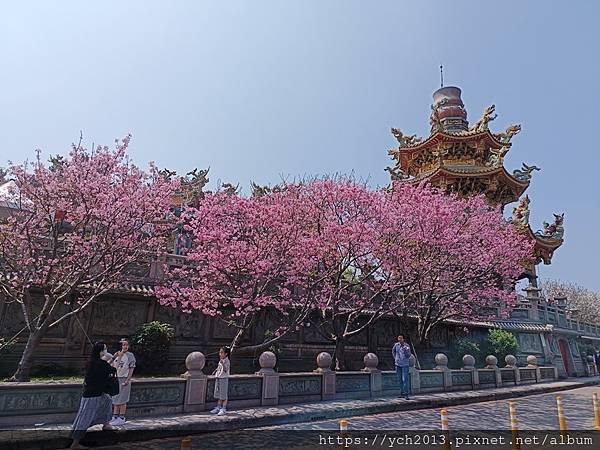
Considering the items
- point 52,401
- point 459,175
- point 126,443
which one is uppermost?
point 459,175

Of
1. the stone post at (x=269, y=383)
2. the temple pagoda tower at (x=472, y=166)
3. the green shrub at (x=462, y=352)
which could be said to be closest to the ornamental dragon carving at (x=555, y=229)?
the temple pagoda tower at (x=472, y=166)

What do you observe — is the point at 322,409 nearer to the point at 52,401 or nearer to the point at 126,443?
the point at 126,443

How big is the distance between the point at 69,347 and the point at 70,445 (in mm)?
6907

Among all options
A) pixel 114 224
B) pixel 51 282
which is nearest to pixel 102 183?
pixel 114 224

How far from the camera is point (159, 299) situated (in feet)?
45.1

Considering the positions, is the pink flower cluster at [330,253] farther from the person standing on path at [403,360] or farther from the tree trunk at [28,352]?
the tree trunk at [28,352]

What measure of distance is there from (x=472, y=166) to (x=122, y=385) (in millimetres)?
26864

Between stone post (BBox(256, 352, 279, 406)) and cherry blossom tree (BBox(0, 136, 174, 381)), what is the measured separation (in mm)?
4620

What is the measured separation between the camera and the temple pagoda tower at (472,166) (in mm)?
27797

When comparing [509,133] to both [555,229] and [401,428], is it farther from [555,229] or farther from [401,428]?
[401,428]

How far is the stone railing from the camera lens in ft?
24.8

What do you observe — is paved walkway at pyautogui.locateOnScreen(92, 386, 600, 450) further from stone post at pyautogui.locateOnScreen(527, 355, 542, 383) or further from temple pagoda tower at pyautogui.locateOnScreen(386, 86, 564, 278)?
temple pagoda tower at pyautogui.locateOnScreen(386, 86, 564, 278)

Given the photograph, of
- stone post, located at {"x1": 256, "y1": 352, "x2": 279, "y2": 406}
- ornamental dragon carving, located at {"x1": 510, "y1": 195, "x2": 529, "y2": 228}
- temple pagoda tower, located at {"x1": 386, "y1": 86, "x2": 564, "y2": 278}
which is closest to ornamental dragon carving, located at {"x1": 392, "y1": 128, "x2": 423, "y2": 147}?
temple pagoda tower, located at {"x1": 386, "y1": 86, "x2": 564, "y2": 278}

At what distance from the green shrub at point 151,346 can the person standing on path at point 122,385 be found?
432cm
